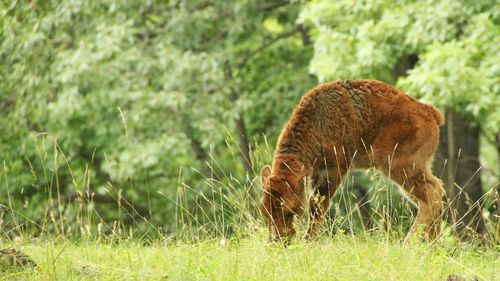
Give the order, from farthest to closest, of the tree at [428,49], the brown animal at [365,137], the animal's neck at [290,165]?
→ the tree at [428,49]
the brown animal at [365,137]
the animal's neck at [290,165]

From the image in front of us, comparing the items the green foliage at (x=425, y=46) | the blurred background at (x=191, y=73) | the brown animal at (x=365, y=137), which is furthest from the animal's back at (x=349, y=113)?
the blurred background at (x=191, y=73)

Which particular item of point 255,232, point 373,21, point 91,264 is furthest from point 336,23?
point 91,264

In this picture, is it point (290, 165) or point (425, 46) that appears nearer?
point (290, 165)

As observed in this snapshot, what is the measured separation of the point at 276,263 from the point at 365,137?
2604mm

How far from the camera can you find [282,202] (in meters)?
6.87

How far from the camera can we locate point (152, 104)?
12.7 m

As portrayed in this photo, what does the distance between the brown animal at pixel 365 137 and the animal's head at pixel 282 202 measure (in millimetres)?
409

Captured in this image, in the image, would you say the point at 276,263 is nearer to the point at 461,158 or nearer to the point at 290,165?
the point at 290,165

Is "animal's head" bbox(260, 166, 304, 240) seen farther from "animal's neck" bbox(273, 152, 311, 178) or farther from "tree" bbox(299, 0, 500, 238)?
"tree" bbox(299, 0, 500, 238)

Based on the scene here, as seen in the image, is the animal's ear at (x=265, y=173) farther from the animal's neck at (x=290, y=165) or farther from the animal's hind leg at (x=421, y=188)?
the animal's hind leg at (x=421, y=188)

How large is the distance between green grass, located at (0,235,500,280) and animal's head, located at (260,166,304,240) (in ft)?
2.74

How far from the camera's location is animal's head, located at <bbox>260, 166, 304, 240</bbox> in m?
6.89

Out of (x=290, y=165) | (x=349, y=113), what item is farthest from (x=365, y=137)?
(x=290, y=165)

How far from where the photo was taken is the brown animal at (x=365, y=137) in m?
7.61
